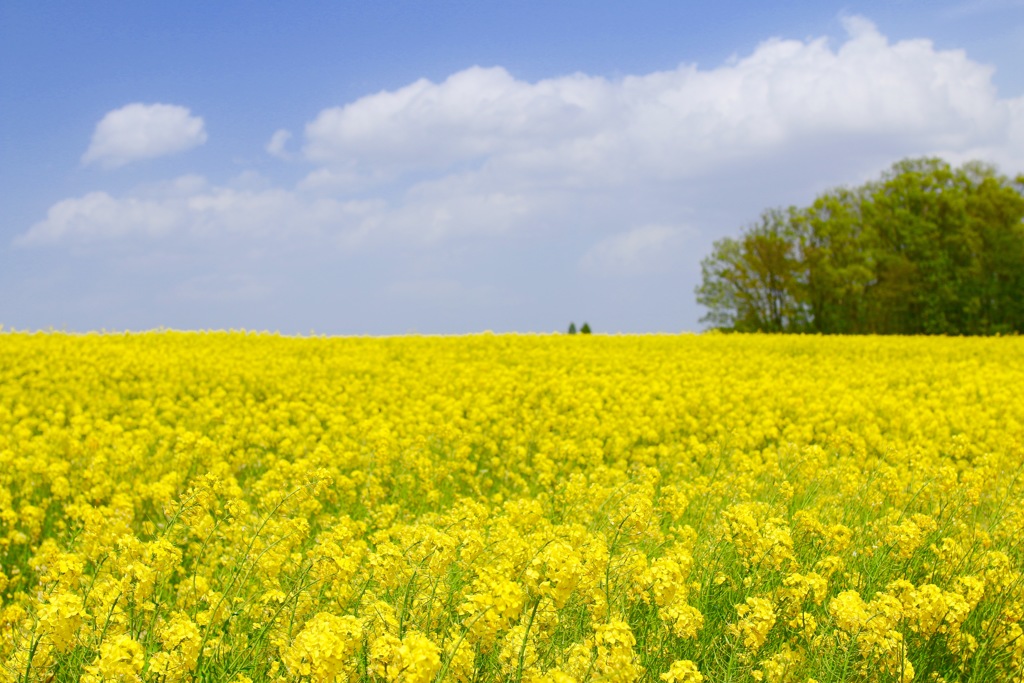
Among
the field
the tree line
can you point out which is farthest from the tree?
the field

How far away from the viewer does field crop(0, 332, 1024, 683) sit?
11.6ft

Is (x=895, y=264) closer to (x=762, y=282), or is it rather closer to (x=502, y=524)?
(x=762, y=282)

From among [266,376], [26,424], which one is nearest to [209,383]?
[266,376]

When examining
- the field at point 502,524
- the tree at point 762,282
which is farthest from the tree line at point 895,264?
the field at point 502,524

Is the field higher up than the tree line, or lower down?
lower down

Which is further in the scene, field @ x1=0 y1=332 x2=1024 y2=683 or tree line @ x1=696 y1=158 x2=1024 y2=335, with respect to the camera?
tree line @ x1=696 y1=158 x2=1024 y2=335

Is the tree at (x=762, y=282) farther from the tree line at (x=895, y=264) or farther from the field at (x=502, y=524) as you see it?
the field at (x=502, y=524)

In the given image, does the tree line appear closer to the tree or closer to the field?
the tree

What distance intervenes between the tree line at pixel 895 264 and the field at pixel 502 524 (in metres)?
28.4

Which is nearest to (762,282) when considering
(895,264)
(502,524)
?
(895,264)

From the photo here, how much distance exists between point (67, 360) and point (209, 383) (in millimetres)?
3770

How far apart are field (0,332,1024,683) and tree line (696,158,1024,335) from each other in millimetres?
28430

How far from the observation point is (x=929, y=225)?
44531 mm

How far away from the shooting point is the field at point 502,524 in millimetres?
3533
